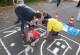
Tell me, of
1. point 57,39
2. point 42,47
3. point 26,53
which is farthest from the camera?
point 57,39

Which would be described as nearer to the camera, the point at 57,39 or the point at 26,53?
the point at 26,53

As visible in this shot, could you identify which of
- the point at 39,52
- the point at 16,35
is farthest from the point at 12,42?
the point at 39,52

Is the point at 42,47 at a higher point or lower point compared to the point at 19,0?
lower

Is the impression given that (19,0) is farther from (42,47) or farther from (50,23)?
(42,47)

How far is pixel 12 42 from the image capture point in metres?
3.75

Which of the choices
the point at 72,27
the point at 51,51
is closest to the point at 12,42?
the point at 51,51

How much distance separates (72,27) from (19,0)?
12.0 feet

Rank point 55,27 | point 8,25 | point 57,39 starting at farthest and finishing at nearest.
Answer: point 8,25
point 57,39
point 55,27

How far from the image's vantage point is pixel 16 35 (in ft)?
13.8

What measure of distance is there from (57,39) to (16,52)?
207 centimetres

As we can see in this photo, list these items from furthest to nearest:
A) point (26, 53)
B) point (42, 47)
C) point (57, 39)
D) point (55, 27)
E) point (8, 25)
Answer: point (8, 25)
point (57, 39)
point (55, 27)
point (42, 47)
point (26, 53)

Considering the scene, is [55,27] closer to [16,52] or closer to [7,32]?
[16,52]

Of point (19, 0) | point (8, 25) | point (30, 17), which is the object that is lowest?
point (8, 25)

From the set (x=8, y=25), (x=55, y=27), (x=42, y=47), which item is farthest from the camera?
(x=8, y=25)
